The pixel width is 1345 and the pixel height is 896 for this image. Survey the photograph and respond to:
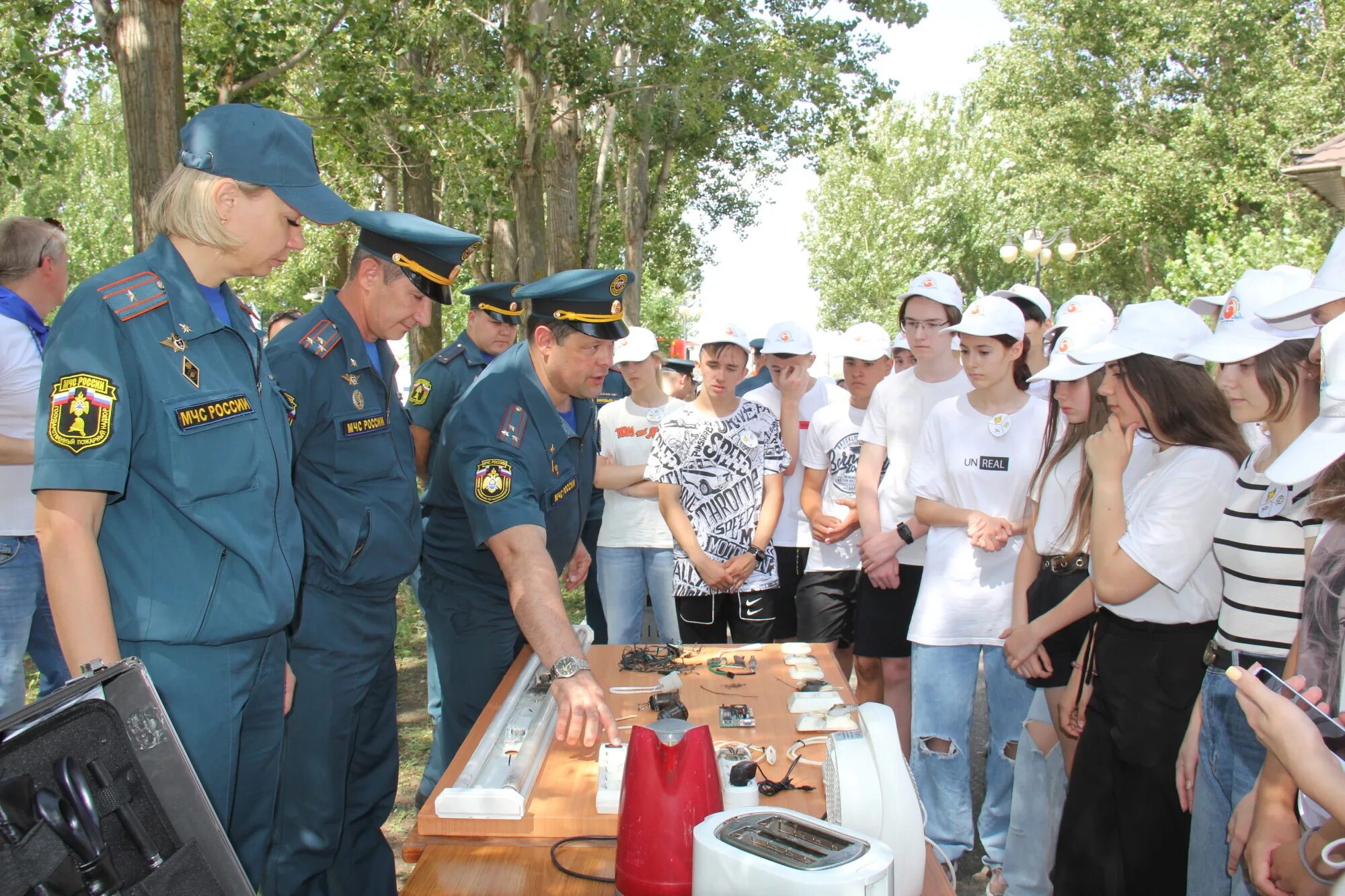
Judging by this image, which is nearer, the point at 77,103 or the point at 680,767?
the point at 680,767

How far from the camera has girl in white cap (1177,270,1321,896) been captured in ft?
7.04

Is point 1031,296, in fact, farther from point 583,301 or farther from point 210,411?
point 210,411

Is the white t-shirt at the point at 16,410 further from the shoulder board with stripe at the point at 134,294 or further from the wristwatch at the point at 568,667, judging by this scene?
the wristwatch at the point at 568,667

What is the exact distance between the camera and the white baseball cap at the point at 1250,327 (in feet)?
7.03

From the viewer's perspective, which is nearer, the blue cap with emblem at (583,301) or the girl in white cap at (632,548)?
the blue cap with emblem at (583,301)

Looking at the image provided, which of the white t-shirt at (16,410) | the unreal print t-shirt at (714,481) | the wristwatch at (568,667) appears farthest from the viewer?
the unreal print t-shirt at (714,481)

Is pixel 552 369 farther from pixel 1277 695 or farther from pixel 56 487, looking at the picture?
pixel 1277 695

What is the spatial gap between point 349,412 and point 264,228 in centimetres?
65

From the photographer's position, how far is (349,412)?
2627 mm

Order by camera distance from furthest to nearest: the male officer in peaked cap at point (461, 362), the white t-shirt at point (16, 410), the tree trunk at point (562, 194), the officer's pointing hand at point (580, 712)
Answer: the tree trunk at point (562, 194), the male officer in peaked cap at point (461, 362), the white t-shirt at point (16, 410), the officer's pointing hand at point (580, 712)

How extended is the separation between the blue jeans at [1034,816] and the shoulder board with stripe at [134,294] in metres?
2.59

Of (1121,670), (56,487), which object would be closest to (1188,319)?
(1121,670)

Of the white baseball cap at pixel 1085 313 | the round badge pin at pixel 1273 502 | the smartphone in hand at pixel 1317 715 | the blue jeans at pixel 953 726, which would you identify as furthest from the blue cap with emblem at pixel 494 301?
the smartphone in hand at pixel 1317 715

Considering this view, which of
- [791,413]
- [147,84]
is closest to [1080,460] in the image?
[791,413]
